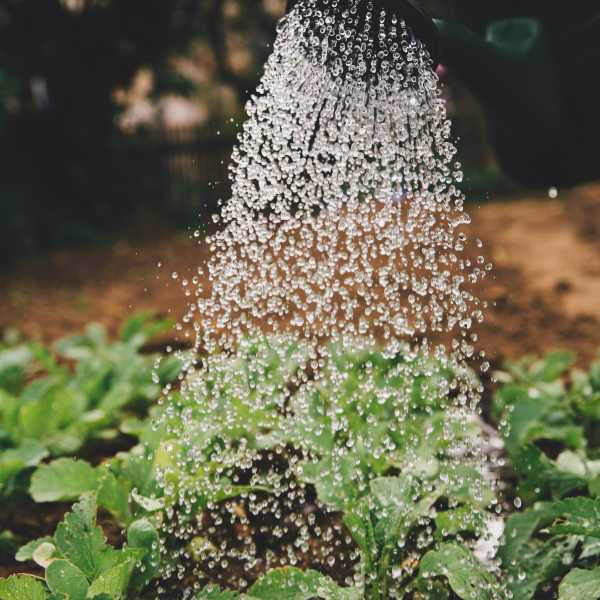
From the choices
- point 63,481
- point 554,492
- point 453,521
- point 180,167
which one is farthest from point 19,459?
point 180,167

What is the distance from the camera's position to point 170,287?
21.0 ft

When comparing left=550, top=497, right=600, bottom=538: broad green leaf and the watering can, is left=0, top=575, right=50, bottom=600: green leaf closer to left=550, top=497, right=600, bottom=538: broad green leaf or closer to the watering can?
left=550, top=497, right=600, bottom=538: broad green leaf

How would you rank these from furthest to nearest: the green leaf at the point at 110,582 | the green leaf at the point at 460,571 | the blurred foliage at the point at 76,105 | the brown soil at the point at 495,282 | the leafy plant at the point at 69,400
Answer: the blurred foliage at the point at 76,105 → the brown soil at the point at 495,282 → the leafy plant at the point at 69,400 → the green leaf at the point at 460,571 → the green leaf at the point at 110,582

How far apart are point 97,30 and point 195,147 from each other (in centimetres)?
257

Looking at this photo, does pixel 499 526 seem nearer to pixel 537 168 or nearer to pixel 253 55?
pixel 537 168

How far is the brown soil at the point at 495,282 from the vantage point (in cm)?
477

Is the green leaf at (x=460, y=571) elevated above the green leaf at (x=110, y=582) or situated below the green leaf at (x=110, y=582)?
below

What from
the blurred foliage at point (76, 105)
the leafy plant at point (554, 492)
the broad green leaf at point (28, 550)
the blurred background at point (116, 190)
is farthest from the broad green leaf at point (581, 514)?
the blurred foliage at point (76, 105)

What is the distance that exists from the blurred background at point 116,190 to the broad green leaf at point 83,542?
349 centimetres

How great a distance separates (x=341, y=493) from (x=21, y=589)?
856mm

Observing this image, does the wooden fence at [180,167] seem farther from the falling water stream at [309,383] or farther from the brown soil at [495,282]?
the falling water stream at [309,383]

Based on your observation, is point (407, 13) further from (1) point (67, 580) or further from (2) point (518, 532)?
(1) point (67, 580)

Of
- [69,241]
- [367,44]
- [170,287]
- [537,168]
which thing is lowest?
[537,168]

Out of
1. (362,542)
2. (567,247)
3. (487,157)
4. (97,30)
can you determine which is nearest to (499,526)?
(362,542)
